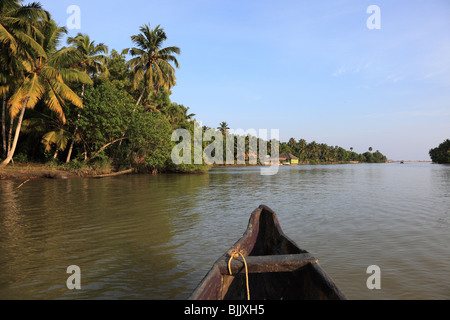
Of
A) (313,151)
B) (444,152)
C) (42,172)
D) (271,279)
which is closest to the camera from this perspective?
(271,279)

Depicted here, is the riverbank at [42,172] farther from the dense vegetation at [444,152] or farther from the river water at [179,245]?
the dense vegetation at [444,152]

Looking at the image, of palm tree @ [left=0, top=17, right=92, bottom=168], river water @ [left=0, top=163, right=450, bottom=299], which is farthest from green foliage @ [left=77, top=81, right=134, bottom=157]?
river water @ [left=0, top=163, right=450, bottom=299]

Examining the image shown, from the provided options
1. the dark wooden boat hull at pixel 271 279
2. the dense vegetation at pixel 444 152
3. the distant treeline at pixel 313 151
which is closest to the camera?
the dark wooden boat hull at pixel 271 279

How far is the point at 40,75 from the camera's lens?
20344mm

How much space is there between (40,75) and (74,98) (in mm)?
2599

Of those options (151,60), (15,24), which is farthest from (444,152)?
(15,24)

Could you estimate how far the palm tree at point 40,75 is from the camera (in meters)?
18.8

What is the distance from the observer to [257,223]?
4.96 meters

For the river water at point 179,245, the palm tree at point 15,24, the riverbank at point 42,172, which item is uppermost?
the palm tree at point 15,24

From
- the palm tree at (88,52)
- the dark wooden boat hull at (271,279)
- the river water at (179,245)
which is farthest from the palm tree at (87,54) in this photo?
the dark wooden boat hull at (271,279)

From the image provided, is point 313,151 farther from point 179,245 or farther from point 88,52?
point 179,245

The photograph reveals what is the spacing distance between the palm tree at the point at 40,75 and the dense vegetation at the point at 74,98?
0.06m
